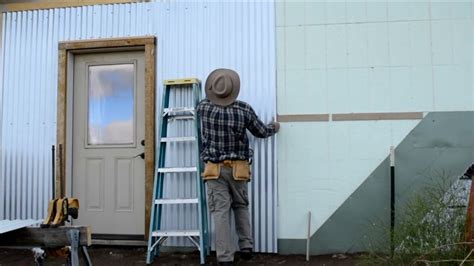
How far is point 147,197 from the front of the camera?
20.2 feet

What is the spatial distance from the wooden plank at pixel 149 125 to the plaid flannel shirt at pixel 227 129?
82cm

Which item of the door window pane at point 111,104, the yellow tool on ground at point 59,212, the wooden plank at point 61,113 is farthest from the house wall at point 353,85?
the yellow tool on ground at point 59,212

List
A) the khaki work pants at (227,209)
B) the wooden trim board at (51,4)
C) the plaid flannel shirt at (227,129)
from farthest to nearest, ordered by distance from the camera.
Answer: the wooden trim board at (51,4) < the plaid flannel shirt at (227,129) < the khaki work pants at (227,209)

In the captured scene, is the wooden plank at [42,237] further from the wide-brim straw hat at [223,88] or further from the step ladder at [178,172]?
the wide-brim straw hat at [223,88]

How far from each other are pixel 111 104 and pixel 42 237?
3216mm

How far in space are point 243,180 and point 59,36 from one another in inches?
117

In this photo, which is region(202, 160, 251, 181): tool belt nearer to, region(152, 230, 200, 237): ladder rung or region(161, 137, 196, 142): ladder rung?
region(161, 137, 196, 142): ladder rung

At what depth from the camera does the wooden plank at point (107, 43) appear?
632cm

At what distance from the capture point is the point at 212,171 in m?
5.44

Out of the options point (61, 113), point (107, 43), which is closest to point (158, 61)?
point (107, 43)

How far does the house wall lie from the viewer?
229 inches

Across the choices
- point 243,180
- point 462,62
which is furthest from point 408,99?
point 243,180

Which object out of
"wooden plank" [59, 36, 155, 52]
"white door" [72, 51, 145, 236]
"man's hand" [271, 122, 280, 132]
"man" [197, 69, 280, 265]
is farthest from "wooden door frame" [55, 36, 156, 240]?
"man's hand" [271, 122, 280, 132]

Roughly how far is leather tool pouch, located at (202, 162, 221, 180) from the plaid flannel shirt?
5 centimetres
